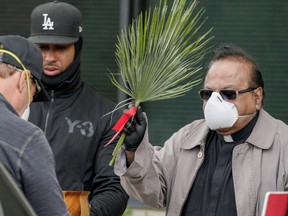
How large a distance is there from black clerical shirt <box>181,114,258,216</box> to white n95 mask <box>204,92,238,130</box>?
0.35 ft

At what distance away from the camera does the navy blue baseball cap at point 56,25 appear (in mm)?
5141

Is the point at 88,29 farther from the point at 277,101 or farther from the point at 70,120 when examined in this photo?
the point at 70,120

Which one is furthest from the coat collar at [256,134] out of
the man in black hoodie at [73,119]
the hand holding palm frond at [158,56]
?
the man in black hoodie at [73,119]

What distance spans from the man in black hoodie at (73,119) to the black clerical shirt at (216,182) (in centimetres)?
54

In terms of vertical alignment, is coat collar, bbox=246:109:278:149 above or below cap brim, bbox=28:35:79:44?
below

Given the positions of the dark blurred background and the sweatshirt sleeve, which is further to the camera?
the dark blurred background

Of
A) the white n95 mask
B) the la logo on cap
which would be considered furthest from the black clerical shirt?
the la logo on cap

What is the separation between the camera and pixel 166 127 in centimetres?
726

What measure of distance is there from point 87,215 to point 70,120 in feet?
1.89

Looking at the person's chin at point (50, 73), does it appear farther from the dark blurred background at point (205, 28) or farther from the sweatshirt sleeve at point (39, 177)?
the dark blurred background at point (205, 28)

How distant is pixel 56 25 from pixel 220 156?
1.15m

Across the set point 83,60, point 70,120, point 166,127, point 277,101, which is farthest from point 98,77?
point 70,120

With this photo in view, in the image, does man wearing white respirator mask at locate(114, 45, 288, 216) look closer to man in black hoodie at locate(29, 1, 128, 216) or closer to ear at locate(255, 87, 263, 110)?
ear at locate(255, 87, 263, 110)

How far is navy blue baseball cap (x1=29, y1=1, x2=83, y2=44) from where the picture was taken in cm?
514
